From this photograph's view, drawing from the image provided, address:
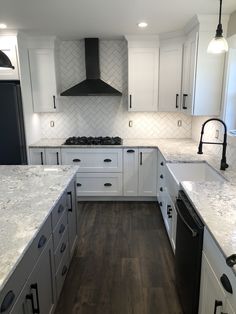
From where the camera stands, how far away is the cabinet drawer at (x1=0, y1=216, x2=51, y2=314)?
1050 mm

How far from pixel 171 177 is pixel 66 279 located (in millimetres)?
1371

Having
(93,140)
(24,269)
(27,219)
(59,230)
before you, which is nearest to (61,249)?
(59,230)

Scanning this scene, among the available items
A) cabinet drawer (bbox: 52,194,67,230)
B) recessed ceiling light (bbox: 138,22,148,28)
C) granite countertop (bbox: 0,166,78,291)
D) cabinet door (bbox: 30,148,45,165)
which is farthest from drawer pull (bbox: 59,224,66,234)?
recessed ceiling light (bbox: 138,22,148,28)

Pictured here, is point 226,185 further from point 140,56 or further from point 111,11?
point 140,56

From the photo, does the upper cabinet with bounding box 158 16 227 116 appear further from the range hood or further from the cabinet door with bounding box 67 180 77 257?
the cabinet door with bounding box 67 180 77 257

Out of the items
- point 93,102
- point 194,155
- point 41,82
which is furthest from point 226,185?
point 41,82

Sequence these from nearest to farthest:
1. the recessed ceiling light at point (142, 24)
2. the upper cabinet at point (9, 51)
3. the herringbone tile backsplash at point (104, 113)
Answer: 1. the recessed ceiling light at point (142, 24)
2. the upper cabinet at point (9, 51)
3. the herringbone tile backsplash at point (104, 113)

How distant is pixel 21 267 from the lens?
1.19 metres

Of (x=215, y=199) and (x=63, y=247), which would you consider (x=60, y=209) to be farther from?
(x=215, y=199)

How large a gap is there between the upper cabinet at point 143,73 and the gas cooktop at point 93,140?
0.55 meters

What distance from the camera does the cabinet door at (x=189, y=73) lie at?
3.02 m

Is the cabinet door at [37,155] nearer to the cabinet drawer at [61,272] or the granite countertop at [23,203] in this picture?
the granite countertop at [23,203]

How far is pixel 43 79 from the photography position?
3752 mm

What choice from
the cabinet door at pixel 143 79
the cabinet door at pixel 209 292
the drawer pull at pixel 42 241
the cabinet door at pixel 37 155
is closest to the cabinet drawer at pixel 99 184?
the cabinet door at pixel 37 155
